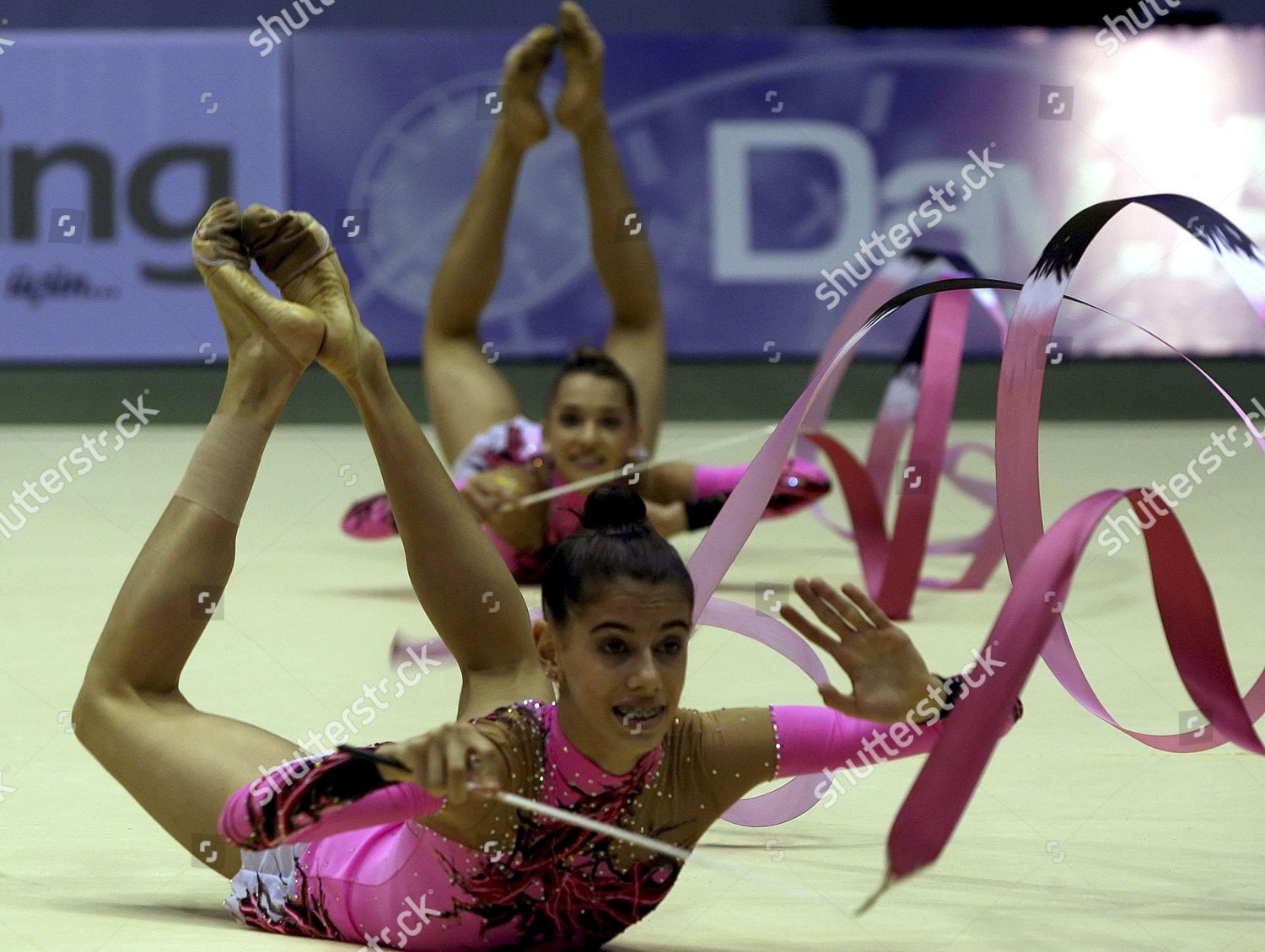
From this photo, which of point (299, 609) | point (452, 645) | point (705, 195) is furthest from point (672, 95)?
point (452, 645)

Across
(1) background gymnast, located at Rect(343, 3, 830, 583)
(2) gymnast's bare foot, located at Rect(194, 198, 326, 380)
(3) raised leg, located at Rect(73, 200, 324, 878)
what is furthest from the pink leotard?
(1) background gymnast, located at Rect(343, 3, 830, 583)

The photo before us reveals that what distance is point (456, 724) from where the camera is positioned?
5.85 ft

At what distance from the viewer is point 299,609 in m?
4.17

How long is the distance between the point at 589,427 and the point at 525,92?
897 mm

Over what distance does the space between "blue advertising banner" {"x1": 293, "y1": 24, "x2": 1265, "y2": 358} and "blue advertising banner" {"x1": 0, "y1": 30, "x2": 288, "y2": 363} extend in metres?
0.32

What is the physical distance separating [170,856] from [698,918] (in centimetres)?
75

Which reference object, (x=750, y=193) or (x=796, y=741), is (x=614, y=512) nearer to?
(x=796, y=741)

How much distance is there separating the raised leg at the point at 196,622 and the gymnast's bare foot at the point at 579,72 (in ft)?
7.50

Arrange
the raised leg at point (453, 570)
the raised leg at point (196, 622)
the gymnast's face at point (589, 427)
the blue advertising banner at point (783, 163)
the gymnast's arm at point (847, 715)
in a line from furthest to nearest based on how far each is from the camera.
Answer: the blue advertising banner at point (783, 163)
the gymnast's face at point (589, 427)
the raised leg at point (453, 570)
the raised leg at point (196, 622)
the gymnast's arm at point (847, 715)

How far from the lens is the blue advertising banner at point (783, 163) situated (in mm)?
7172

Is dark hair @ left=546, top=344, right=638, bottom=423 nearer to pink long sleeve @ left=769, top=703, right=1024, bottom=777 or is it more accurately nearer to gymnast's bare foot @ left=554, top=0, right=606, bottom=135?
gymnast's bare foot @ left=554, top=0, right=606, bottom=135

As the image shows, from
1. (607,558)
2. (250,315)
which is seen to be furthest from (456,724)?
(250,315)

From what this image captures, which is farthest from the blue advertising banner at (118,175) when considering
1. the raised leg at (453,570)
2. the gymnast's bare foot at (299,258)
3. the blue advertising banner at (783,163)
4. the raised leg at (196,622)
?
Result: the raised leg at (453,570)

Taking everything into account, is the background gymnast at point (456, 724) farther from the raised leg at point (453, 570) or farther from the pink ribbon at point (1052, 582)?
the pink ribbon at point (1052, 582)
